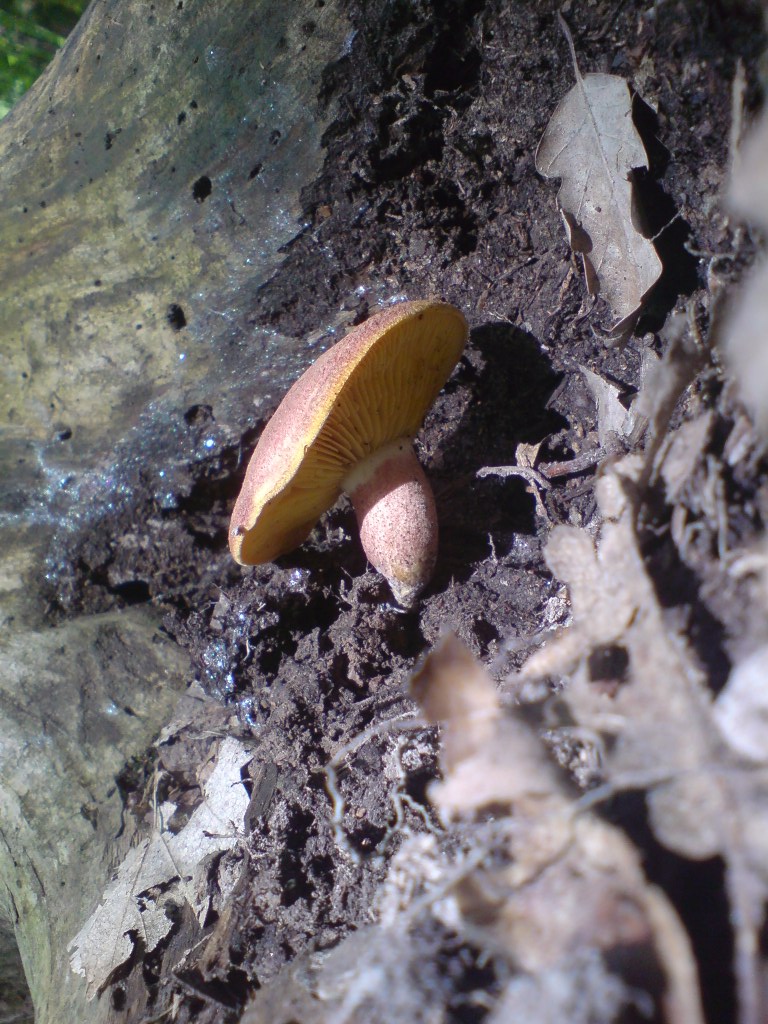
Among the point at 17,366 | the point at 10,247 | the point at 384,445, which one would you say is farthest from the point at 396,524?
the point at 10,247

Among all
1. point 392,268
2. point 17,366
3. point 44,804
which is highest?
point 17,366

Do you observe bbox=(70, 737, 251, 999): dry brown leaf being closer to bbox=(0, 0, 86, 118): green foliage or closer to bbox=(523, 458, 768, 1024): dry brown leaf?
bbox=(523, 458, 768, 1024): dry brown leaf

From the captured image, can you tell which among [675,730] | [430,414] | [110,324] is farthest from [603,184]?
[110,324]

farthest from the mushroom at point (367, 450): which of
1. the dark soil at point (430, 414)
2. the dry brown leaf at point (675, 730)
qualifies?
the dry brown leaf at point (675, 730)

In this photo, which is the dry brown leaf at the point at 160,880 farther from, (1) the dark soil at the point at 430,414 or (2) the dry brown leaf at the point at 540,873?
(2) the dry brown leaf at the point at 540,873

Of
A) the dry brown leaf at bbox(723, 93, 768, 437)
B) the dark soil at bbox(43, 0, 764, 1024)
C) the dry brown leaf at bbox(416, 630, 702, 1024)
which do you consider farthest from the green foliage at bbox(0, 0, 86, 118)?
the dry brown leaf at bbox(416, 630, 702, 1024)

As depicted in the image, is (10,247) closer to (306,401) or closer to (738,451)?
(306,401)
